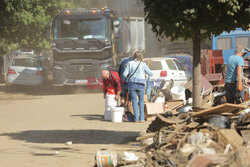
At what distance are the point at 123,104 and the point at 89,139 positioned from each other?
4394 mm

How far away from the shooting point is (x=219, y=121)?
8.41 metres

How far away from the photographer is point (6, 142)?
11.2 meters

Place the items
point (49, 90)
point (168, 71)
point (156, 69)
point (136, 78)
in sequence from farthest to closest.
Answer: point (49, 90) → point (156, 69) → point (168, 71) → point (136, 78)

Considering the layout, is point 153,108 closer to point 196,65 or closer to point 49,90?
point 196,65

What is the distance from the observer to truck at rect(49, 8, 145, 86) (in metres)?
23.7

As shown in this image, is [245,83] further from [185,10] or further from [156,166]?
[156,166]

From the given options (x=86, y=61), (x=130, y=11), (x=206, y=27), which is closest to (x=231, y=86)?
(x=206, y=27)

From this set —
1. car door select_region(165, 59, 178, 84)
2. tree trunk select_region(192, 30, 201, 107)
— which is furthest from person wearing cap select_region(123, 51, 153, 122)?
car door select_region(165, 59, 178, 84)

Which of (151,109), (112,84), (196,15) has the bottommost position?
(151,109)

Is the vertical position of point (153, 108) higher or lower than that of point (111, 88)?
lower

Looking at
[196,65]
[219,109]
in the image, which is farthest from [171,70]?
[219,109]

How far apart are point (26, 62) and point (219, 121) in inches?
849

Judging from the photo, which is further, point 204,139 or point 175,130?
point 175,130

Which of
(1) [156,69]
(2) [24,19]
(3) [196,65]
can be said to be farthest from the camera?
(2) [24,19]
